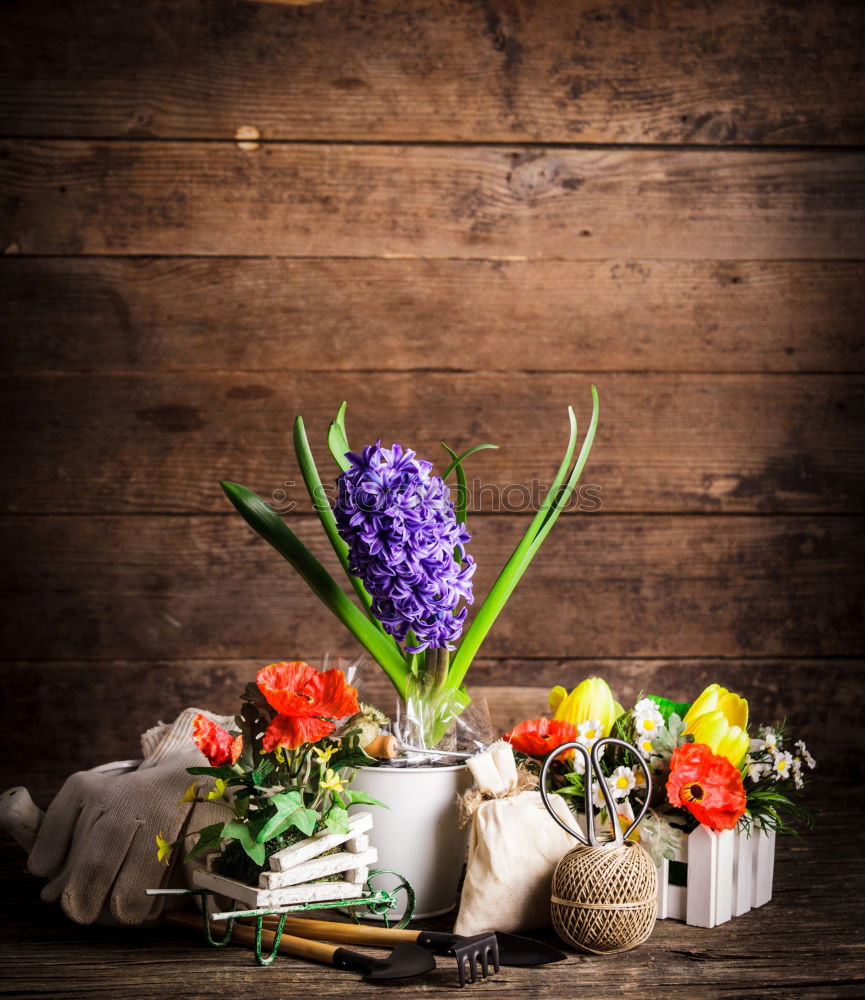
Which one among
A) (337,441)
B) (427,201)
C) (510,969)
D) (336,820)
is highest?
(427,201)

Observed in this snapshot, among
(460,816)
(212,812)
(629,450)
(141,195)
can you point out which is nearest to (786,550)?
(629,450)

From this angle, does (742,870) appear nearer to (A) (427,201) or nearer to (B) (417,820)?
(B) (417,820)

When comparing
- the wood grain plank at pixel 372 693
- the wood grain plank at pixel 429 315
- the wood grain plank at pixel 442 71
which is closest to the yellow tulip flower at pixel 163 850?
the wood grain plank at pixel 372 693

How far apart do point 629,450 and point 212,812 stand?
0.74 meters

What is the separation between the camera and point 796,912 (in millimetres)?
920

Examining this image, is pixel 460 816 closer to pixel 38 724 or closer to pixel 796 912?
pixel 796 912

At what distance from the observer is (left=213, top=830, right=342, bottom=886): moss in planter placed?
2.64 ft

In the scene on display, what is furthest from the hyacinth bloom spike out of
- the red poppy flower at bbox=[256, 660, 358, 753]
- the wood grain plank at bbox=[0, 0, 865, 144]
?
the wood grain plank at bbox=[0, 0, 865, 144]

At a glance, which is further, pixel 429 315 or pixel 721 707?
pixel 429 315

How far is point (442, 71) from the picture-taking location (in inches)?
53.1

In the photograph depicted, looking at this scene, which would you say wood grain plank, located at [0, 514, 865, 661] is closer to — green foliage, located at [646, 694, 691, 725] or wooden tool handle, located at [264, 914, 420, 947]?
green foliage, located at [646, 694, 691, 725]

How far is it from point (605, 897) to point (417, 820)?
0.59ft

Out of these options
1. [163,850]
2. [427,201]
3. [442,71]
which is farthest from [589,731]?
[442,71]

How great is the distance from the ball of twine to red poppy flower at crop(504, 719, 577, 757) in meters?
0.14
